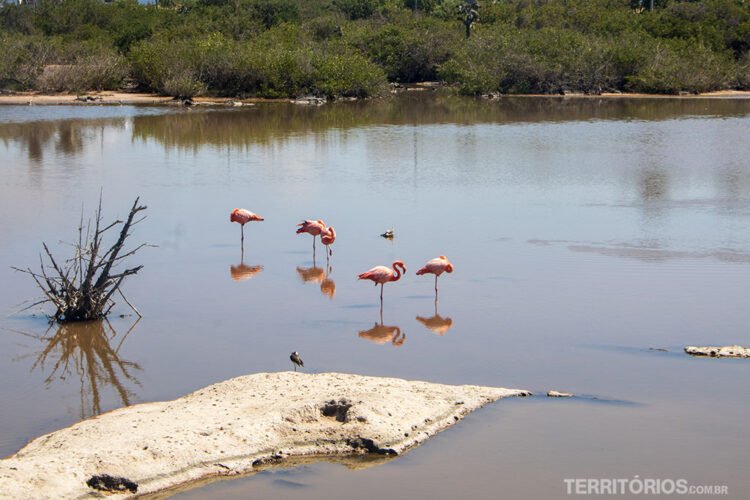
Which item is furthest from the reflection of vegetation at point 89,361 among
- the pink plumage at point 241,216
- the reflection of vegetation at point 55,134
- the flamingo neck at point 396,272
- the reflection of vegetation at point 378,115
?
the reflection of vegetation at point 378,115

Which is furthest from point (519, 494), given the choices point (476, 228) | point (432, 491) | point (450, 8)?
point (450, 8)

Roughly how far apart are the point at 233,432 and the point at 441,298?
4483 millimetres

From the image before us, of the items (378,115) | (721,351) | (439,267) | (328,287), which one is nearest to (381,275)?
(439,267)

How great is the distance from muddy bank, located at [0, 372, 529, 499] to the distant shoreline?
29.3 meters

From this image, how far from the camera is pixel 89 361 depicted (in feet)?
31.8

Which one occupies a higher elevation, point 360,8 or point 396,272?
point 360,8

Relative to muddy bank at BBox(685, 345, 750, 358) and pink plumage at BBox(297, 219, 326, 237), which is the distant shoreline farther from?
muddy bank at BBox(685, 345, 750, 358)

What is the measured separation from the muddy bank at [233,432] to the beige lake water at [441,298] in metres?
0.20

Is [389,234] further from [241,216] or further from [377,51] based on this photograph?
[377,51]

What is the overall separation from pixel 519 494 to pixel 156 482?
2.34m

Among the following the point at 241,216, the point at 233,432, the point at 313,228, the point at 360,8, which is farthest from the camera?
the point at 360,8

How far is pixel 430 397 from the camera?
8039 mm

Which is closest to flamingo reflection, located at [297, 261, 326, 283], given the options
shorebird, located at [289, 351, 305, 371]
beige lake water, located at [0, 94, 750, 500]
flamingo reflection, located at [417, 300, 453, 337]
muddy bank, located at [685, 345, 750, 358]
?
beige lake water, located at [0, 94, 750, 500]

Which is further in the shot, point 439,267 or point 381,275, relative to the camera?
point 439,267
